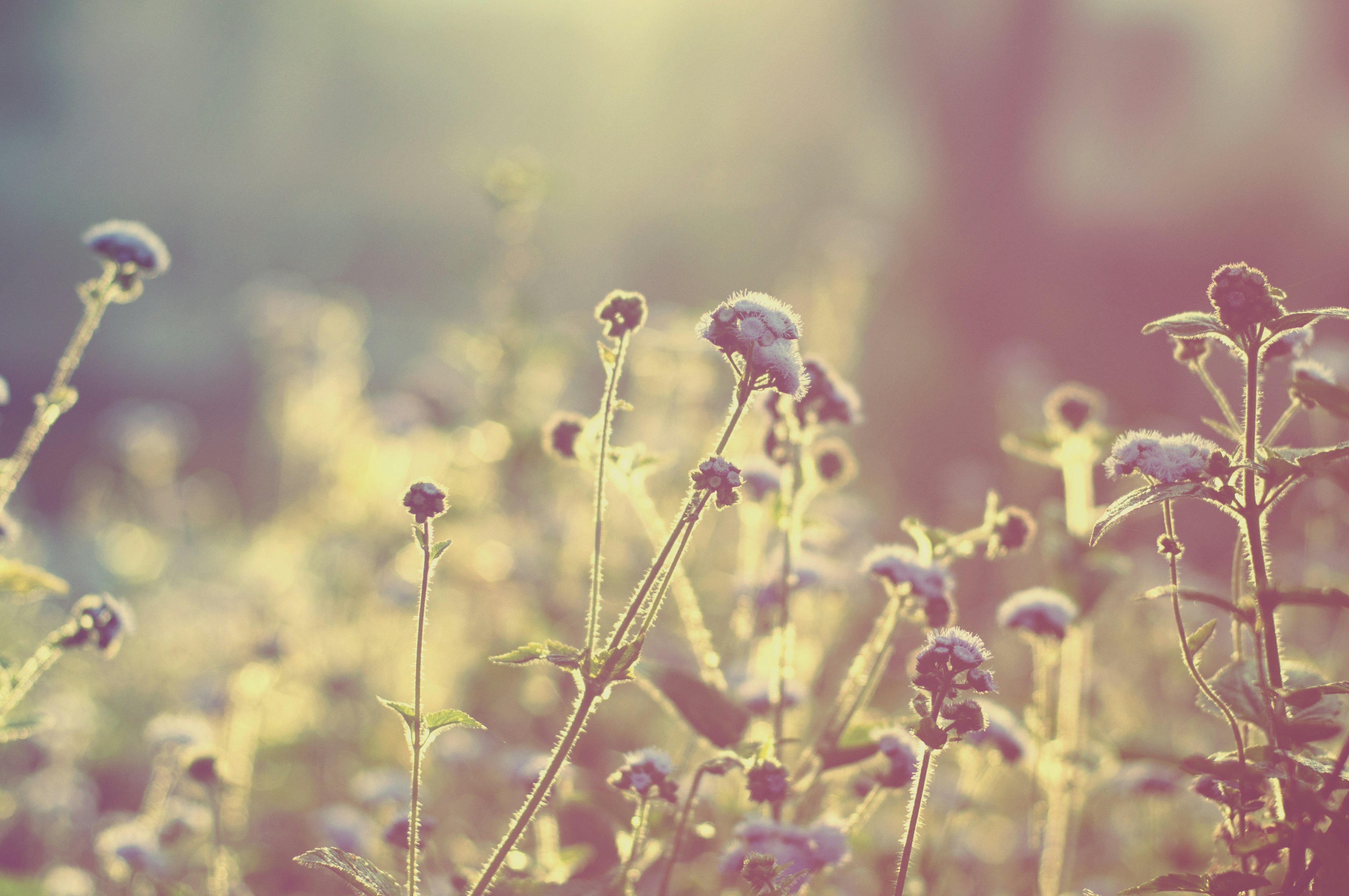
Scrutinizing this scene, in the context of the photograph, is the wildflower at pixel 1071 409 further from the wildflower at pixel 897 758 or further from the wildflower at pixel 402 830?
the wildflower at pixel 402 830

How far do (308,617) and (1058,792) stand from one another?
5333 mm

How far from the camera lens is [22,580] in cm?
246

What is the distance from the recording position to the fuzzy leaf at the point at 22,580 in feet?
A: 8.03

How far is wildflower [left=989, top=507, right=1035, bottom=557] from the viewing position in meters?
2.85

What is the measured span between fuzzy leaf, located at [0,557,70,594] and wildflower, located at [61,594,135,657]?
0.09 m

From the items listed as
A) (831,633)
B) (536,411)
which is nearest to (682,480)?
(536,411)

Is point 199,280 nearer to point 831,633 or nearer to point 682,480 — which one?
point 682,480

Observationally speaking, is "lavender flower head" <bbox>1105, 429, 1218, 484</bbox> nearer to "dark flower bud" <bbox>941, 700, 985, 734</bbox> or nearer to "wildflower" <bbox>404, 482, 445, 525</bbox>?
"dark flower bud" <bbox>941, 700, 985, 734</bbox>

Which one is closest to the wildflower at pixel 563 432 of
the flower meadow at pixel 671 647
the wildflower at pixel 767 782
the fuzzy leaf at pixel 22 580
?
the flower meadow at pixel 671 647

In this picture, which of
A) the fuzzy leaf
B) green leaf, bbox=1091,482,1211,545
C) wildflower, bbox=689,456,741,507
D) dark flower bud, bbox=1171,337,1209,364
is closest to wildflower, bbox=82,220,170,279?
the fuzzy leaf

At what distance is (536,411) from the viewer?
6.09m

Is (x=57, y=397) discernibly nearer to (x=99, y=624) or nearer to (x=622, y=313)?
(x=99, y=624)

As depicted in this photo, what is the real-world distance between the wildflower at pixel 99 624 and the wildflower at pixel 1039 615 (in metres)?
2.54

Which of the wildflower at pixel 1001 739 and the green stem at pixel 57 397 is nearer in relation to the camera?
the green stem at pixel 57 397
